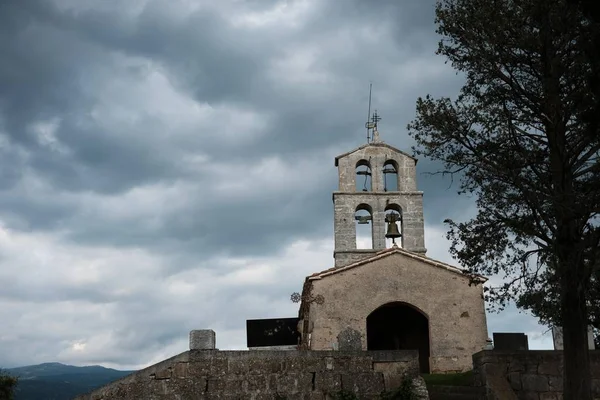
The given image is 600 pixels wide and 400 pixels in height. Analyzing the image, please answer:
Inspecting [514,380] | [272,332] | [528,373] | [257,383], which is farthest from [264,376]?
[272,332]

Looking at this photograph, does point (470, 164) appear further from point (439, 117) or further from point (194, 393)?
point (194, 393)

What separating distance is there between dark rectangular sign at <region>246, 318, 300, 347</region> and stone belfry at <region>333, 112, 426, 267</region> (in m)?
4.01

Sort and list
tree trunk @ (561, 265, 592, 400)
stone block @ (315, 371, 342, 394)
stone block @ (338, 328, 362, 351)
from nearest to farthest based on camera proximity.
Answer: tree trunk @ (561, 265, 592, 400)
stone block @ (315, 371, 342, 394)
stone block @ (338, 328, 362, 351)

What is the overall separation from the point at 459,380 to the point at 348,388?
4.72m

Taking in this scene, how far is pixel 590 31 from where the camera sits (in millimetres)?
10281

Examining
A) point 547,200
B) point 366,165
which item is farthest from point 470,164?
point 366,165

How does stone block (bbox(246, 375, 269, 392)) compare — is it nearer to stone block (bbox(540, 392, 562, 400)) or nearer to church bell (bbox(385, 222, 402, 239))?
stone block (bbox(540, 392, 562, 400))

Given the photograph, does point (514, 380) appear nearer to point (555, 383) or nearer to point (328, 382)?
point (555, 383)

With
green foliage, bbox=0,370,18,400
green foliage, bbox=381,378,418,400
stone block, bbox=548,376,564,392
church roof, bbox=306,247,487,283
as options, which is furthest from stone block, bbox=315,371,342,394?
green foliage, bbox=0,370,18,400

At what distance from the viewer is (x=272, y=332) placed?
77.8ft

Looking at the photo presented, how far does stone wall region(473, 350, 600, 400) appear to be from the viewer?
14109mm

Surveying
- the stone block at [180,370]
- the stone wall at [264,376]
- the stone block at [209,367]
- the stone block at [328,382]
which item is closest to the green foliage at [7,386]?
the stone wall at [264,376]

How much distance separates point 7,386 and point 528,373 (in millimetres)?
19844

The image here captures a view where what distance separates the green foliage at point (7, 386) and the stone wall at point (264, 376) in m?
15.2
